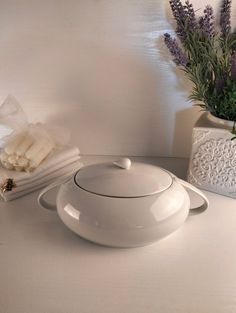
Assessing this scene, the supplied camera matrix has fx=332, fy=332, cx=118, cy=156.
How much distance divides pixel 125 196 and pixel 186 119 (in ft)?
1.34

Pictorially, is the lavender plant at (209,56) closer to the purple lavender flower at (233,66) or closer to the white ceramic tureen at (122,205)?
the purple lavender flower at (233,66)

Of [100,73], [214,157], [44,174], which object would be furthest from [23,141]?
[214,157]

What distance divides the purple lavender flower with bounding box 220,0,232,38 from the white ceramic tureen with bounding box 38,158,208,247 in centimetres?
34

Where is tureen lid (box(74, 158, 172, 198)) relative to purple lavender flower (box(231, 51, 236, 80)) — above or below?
below

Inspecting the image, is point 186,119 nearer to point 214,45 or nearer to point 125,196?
point 214,45

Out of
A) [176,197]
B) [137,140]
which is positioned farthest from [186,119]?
[176,197]

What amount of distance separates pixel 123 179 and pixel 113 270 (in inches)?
5.2

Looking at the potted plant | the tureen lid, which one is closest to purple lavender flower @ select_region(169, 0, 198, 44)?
the potted plant

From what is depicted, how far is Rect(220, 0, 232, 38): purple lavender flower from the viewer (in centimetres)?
66

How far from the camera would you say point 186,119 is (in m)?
0.83

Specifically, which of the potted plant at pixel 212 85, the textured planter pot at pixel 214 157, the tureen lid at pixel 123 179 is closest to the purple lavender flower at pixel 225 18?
the potted plant at pixel 212 85

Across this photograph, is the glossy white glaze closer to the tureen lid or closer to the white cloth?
the tureen lid

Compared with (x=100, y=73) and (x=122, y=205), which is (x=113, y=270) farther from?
(x=100, y=73)

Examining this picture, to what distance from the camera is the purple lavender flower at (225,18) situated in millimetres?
659
